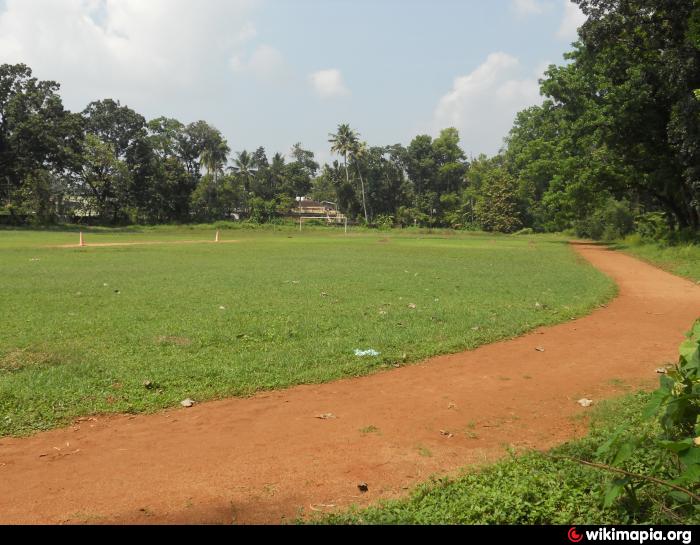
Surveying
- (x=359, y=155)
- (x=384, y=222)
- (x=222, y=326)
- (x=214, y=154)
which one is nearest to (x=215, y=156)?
(x=214, y=154)

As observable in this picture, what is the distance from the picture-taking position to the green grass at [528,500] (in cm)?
305

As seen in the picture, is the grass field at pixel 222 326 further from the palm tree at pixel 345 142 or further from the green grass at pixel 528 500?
the palm tree at pixel 345 142

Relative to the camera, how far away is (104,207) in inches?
2790

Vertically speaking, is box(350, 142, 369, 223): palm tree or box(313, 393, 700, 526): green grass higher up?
box(350, 142, 369, 223): palm tree

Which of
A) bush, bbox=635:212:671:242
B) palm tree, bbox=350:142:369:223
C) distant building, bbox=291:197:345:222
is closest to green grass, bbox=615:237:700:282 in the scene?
bush, bbox=635:212:671:242

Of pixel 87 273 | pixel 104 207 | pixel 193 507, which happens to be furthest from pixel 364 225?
pixel 193 507

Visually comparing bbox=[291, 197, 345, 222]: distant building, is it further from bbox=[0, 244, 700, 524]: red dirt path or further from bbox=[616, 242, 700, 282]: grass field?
bbox=[0, 244, 700, 524]: red dirt path

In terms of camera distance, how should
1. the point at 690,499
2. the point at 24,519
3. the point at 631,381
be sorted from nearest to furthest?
the point at 690,499 < the point at 24,519 < the point at 631,381

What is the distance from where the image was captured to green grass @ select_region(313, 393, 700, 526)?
10.00ft

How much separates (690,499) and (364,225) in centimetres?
7312

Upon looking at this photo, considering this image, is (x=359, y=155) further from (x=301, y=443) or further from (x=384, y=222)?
(x=301, y=443)

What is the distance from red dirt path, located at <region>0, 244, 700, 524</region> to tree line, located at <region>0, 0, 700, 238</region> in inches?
209
